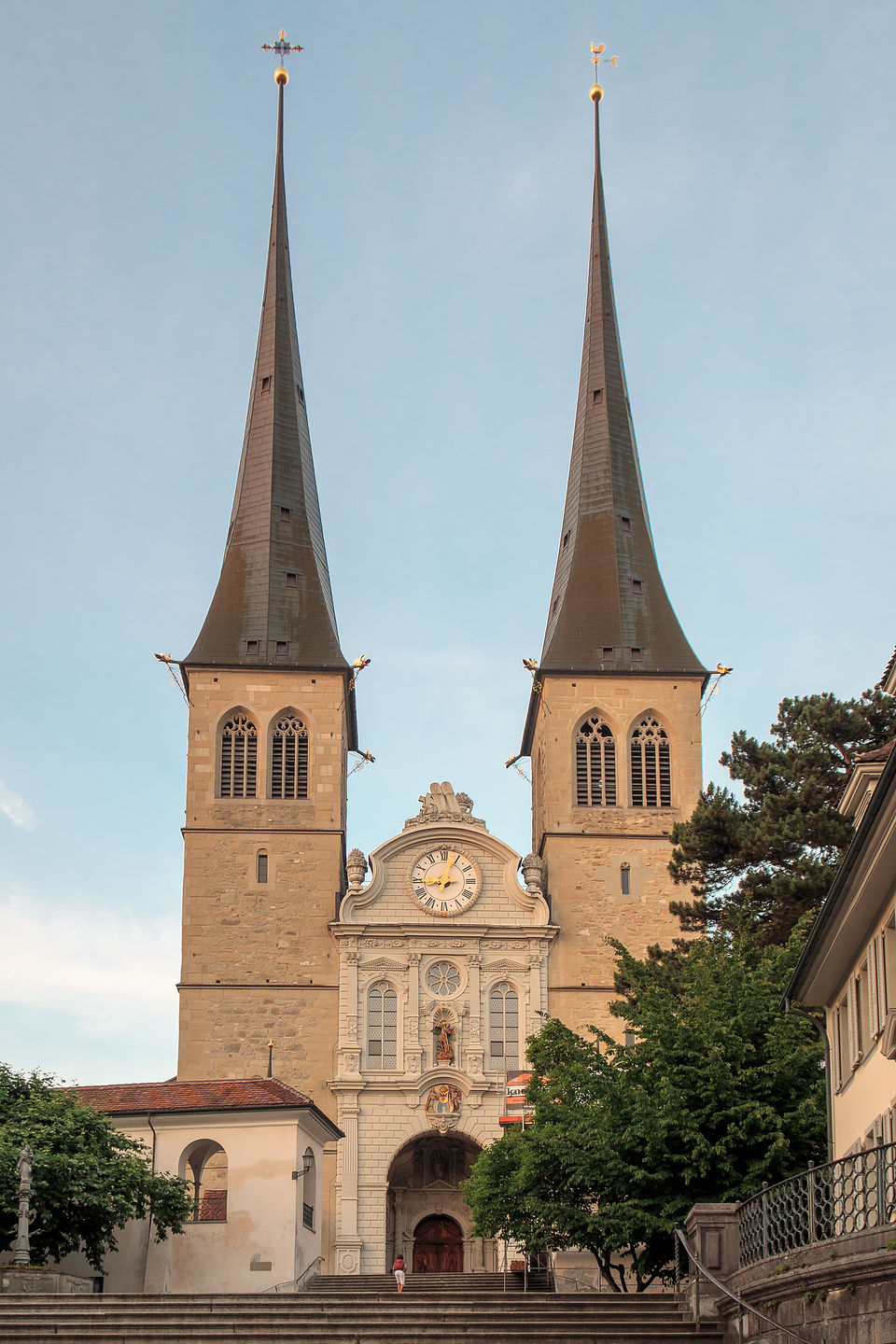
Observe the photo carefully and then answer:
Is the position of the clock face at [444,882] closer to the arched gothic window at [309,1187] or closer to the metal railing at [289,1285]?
the arched gothic window at [309,1187]

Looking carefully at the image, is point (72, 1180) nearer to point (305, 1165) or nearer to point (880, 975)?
point (305, 1165)

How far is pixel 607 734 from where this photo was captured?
50531 millimetres

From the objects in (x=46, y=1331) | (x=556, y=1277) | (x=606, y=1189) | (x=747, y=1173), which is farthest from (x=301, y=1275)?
(x=46, y=1331)

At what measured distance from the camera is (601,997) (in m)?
47.2

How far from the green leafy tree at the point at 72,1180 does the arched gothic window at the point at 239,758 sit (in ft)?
61.6

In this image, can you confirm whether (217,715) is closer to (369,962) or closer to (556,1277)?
(369,962)

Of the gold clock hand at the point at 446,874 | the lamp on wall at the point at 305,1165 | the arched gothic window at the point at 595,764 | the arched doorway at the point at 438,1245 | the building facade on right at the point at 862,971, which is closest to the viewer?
the building facade on right at the point at 862,971

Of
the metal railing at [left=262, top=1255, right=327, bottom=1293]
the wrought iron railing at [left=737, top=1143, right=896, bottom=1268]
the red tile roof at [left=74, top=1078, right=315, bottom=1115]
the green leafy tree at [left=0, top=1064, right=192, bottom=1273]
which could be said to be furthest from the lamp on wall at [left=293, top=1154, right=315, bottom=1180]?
the wrought iron railing at [left=737, top=1143, right=896, bottom=1268]

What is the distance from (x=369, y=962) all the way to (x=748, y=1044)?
21979 mm

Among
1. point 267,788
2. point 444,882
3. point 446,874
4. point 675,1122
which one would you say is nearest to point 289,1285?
point 675,1122

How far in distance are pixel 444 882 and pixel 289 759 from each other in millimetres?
5557

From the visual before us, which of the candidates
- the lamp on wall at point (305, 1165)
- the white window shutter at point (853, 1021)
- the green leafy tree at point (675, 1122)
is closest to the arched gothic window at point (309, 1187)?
the lamp on wall at point (305, 1165)

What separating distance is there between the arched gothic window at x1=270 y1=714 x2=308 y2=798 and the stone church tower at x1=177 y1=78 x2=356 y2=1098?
0.04 metres

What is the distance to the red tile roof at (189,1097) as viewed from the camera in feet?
108
